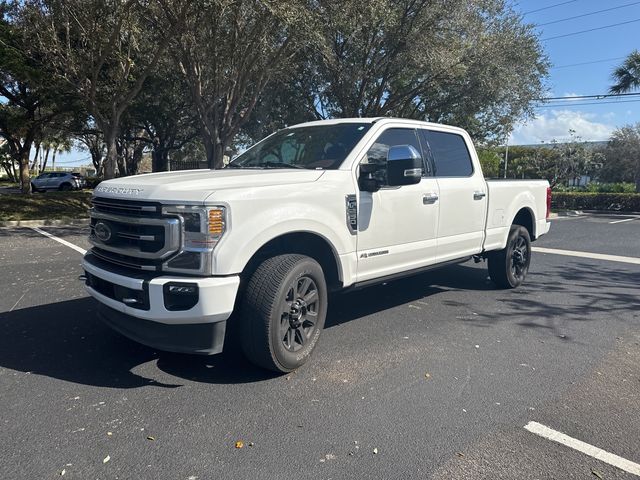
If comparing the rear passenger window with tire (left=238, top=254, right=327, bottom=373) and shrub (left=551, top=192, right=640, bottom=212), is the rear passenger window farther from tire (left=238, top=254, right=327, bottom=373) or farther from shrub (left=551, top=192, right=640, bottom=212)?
shrub (left=551, top=192, right=640, bottom=212)

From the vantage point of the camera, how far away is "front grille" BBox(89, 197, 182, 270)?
3.44 m

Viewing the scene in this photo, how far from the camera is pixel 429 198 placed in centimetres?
517

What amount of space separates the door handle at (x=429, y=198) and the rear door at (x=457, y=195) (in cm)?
15

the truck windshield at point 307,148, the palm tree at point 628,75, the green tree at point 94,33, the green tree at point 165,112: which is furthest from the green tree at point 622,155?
the truck windshield at point 307,148

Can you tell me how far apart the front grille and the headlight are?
0.05 m

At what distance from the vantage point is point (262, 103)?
828 inches

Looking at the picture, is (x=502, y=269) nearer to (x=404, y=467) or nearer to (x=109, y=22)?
(x=404, y=467)

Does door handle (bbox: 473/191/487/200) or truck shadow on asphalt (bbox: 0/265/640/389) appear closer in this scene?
truck shadow on asphalt (bbox: 0/265/640/389)

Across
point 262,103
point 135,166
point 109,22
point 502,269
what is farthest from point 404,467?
point 135,166

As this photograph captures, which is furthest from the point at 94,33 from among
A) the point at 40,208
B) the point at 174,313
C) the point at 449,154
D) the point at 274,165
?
the point at 174,313

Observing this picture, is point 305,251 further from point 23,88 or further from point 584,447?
point 23,88

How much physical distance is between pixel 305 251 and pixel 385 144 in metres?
1.44

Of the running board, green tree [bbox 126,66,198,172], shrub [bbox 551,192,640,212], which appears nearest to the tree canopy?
green tree [bbox 126,66,198,172]

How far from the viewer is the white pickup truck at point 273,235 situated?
3.42 m
